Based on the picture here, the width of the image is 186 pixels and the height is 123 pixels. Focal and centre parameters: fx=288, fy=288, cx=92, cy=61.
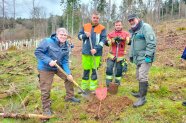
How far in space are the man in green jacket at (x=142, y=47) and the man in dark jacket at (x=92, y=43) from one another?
977mm

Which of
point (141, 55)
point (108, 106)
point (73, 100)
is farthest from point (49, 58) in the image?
point (141, 55)

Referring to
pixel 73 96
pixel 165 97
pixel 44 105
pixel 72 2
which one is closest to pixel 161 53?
pixel 165 97

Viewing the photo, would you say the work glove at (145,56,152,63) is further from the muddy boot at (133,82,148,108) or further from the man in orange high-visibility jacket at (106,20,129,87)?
the man in orange high-visibility jacket at (106,20,129,87)

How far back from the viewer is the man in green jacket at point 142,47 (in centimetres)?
605

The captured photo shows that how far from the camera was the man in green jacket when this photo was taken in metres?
6.05

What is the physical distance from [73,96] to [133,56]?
1.76 m

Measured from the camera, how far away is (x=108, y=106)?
20.9 ft

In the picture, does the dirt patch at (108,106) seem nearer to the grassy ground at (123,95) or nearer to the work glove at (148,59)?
the grassy ground at (123,95)

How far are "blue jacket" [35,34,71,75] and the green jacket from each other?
156cm

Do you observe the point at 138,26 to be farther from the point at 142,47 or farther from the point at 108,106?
the point at 108,106

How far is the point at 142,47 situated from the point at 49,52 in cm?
203

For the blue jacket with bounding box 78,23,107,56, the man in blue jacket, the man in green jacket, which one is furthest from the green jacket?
the man in blue jacket

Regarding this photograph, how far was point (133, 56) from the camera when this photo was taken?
6633 mm

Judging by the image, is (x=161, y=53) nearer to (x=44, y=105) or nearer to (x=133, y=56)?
(x=133, y=56)
